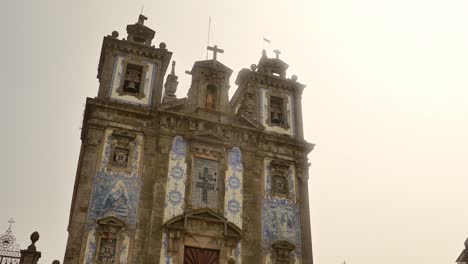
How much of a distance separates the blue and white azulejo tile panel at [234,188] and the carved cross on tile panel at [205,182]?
664mm

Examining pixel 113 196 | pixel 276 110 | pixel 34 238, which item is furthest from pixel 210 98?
pixel 34 238

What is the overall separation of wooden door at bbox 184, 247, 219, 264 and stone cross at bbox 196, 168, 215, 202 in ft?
7.40

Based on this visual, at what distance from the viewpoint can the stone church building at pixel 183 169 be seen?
20.3m

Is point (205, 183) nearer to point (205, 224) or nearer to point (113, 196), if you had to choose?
point (205, 224)

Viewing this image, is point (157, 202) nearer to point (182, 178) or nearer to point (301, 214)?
point (182, 178)

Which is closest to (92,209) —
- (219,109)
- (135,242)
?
(135,242)

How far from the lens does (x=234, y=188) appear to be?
22719 millimetres

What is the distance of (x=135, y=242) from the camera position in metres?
20.0

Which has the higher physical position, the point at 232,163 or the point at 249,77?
the point at 249,77

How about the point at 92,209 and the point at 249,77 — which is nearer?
the point at 92,209

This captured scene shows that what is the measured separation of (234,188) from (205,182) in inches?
53.8

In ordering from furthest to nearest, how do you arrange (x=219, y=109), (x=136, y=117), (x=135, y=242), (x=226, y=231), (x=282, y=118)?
(x=282, y=118) < (x=219, y=109) < (x=136, y=117) < (x=226, y=231) < (x=135, y=242)

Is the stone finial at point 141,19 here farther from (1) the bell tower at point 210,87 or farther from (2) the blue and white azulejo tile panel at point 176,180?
(2) the blue and white azulejo tile panel at point 176,180

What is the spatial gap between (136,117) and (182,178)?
3.54 metres
